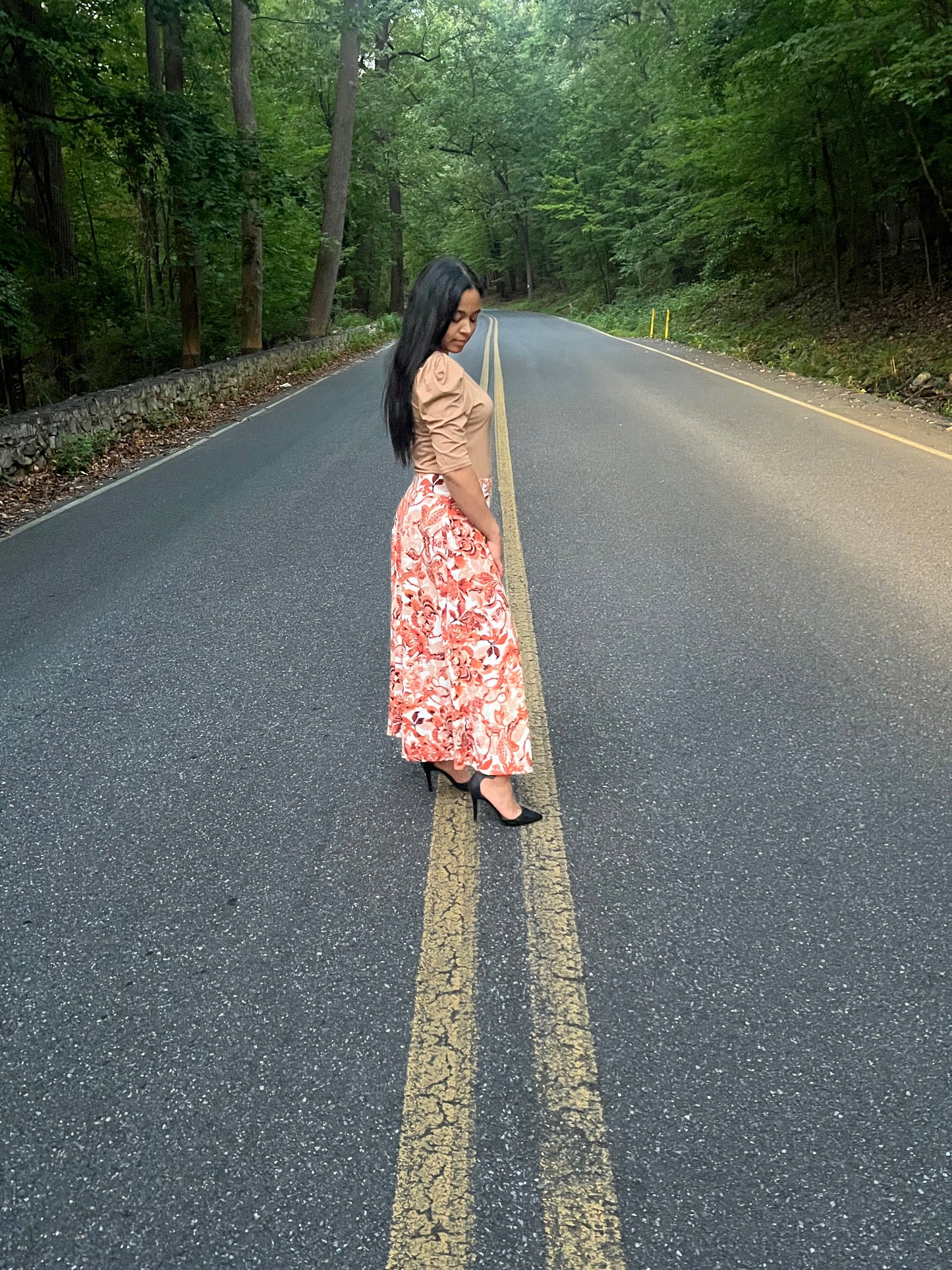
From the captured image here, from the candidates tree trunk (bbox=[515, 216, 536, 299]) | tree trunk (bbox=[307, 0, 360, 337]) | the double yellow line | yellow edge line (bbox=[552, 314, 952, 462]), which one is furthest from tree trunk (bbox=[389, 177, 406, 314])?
the double yellow line

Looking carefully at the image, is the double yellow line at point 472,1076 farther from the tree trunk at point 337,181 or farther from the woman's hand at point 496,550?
the tree trunk at point 337,181

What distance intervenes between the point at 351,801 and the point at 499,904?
0.83 m

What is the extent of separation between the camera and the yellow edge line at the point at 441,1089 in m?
1.83

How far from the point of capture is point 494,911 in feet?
9.23

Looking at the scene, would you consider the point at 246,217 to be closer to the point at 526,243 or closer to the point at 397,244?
the point at 397,244

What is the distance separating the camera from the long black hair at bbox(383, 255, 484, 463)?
2893 millimetres

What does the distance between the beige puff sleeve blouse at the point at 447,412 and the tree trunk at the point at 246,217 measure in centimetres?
1418

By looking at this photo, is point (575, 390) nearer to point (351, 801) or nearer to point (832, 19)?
point (832, 19)

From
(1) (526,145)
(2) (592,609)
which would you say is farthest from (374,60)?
(2) (592,609)

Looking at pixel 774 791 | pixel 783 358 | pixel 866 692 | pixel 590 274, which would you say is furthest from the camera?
pixel 590 274

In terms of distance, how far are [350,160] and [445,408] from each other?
25.6 metres

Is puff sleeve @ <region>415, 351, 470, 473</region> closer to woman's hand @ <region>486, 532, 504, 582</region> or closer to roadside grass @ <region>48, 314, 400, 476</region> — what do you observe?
woman's hand @ <region>486, 532, 504, 582</region>

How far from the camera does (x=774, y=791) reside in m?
3.40

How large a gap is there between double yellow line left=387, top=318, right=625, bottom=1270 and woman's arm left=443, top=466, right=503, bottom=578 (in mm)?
1035
